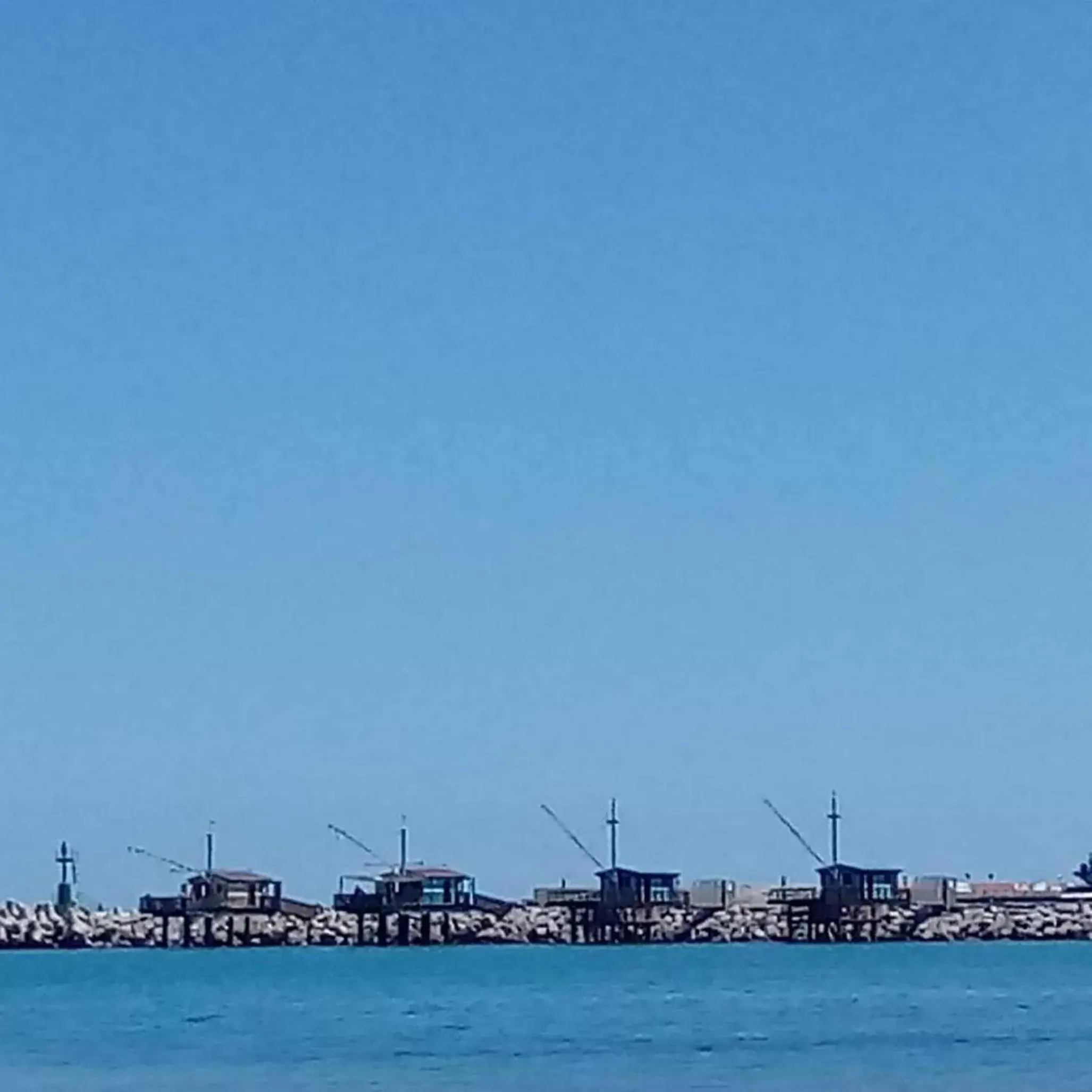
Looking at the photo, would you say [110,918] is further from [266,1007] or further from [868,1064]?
[868,1064]

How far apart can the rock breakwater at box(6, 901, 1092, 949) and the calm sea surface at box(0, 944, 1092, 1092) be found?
11193mm

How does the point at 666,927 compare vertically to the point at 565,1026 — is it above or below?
above

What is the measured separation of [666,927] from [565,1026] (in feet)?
234

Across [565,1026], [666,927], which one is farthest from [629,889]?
[565,1026]

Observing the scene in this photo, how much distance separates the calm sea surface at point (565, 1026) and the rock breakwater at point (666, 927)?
11.2 meters

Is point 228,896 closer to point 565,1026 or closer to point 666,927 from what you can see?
point 666,927

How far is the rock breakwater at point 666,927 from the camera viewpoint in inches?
5782

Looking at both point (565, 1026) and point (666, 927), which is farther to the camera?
point (666, 927)

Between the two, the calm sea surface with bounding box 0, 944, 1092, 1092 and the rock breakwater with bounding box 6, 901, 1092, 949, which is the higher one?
the rock breakwater with bounding box 6, 901, 1092, 949

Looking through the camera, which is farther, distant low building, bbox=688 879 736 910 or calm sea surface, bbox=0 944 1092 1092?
distant low building, bbox=688 879 736 910

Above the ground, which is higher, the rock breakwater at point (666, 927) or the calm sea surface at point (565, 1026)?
the rock breakwater at point (666, 927)

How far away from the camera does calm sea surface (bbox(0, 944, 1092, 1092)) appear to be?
182 feet

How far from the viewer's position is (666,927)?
145 metres

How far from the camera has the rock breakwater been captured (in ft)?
482
